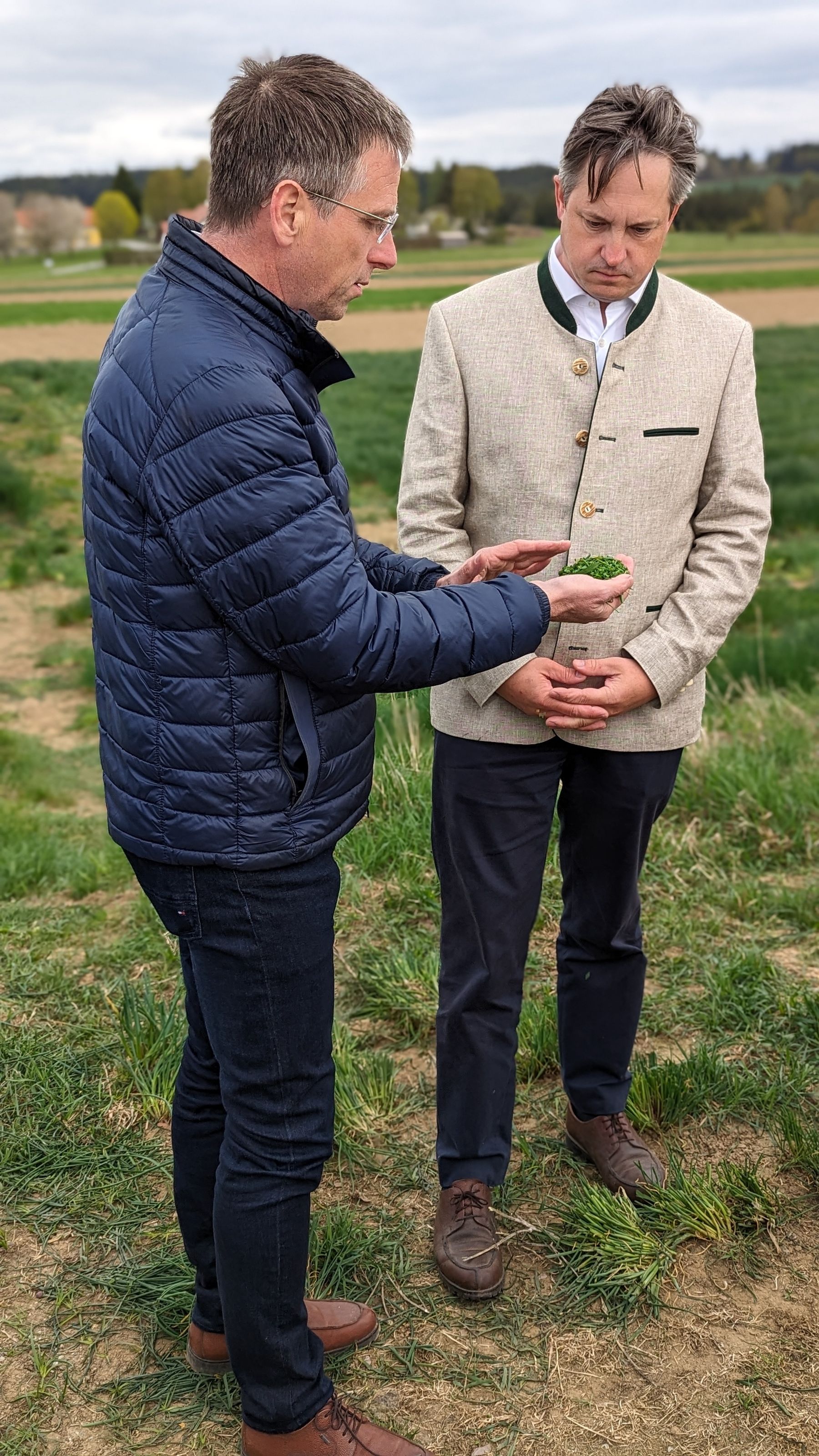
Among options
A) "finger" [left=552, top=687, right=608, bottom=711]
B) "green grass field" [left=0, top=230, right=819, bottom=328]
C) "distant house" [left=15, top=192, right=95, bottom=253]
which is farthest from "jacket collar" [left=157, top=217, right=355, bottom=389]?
"distant house" [left=15, top=192, right=95, bottom=253]

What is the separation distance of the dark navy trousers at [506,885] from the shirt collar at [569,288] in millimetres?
955

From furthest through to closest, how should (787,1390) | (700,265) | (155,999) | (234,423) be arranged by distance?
(700,265) → (155,999) → (787,1390) → (234,423)

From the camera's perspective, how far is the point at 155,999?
3.67 meters

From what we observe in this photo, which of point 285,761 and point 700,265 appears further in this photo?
point 700,265

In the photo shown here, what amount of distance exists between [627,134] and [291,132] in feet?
2.83

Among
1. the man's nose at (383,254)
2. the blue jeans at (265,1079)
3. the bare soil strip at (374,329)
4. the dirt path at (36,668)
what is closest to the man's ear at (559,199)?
the man's nose at (383,254)

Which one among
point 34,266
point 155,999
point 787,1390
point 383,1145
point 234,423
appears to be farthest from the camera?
point 34,266

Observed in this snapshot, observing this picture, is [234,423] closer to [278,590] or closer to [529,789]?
[278,590]

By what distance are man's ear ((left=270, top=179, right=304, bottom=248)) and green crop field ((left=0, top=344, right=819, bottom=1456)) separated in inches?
83.0

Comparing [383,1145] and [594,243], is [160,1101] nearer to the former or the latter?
[383,1145]

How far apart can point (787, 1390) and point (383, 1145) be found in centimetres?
115

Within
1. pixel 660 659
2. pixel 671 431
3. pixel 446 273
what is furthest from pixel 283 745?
pixel 446 273

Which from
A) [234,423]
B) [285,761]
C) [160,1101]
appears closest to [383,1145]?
[160,1101]

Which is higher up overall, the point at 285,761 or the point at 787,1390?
the point at 285,761
